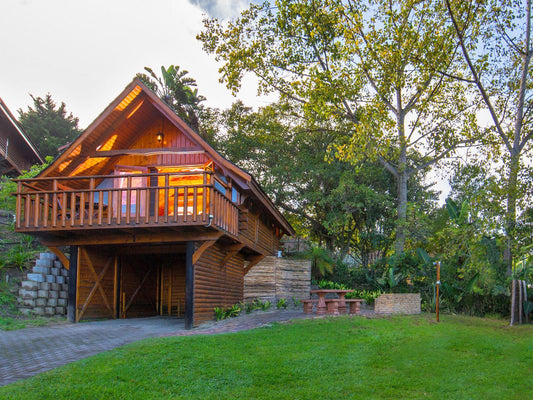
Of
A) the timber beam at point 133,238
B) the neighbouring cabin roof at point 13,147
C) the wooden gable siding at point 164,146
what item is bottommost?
the timber beam at point 133,238

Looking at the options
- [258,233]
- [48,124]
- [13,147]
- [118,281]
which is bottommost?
[118,281]

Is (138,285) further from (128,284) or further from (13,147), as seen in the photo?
(13,147)

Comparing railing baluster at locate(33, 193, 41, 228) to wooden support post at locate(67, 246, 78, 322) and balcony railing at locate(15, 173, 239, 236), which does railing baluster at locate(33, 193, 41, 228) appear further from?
wooden support post at locate(67, 246, 78, 322)

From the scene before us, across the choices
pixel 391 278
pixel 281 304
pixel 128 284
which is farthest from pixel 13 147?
pixel 391 278

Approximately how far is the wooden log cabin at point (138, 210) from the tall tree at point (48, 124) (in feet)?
69.4

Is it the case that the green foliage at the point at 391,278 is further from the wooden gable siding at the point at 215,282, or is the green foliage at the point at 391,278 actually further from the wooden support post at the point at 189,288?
the wooden support post at the point at 189,288

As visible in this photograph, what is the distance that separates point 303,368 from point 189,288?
21.1ft

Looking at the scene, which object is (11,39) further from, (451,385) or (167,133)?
(451,385)

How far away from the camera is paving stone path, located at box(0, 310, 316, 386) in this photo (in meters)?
8.89

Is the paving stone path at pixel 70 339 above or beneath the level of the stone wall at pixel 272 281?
beneath

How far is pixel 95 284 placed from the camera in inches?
659

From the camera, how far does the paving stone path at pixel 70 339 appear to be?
8.89 metres

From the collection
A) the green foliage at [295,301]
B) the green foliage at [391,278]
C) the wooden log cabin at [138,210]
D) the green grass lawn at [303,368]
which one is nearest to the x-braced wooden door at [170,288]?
the wooden log cabin at [138,210]

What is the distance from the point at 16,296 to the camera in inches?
629
